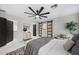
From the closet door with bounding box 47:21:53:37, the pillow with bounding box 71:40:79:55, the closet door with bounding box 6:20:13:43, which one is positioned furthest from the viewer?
the closet door with bounding box 47:21:53:37

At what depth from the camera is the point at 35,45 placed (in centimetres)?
199

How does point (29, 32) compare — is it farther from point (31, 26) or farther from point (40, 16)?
point (40, 16)

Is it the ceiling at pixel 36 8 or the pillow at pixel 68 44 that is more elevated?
the ceiling at pixel 36 8

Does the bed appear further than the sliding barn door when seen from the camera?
No

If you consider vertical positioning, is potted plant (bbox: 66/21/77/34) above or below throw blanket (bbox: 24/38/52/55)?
above

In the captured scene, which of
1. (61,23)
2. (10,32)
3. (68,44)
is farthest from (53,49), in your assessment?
(10,32)

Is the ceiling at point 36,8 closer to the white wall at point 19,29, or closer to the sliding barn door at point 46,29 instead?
Answer: the white wall at point 19,29

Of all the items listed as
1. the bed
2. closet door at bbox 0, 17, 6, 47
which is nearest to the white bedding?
the bed

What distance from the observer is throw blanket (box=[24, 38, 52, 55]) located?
6.40 feet

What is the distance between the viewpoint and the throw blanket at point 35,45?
1949 mm

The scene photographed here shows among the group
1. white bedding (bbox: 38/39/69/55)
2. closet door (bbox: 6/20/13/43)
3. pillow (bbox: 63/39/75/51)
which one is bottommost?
white bedding (bbox: 38/39/69/55)

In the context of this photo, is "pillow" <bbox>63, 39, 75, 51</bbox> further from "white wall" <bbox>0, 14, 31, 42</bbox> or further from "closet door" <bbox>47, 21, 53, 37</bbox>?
"white wall" <bbox>0, 14, 31, 42</bbox>

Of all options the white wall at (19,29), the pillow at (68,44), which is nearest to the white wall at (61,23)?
the pillow at (68,44)

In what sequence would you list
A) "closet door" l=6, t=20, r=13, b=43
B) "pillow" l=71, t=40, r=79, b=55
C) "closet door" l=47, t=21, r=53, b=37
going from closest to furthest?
"pillow" l=71, t=40, r=79, b=55 < "closet door" l=6, t=20, r=13, b=43 < "closet door" l=47, t=21, r=53, b=37
